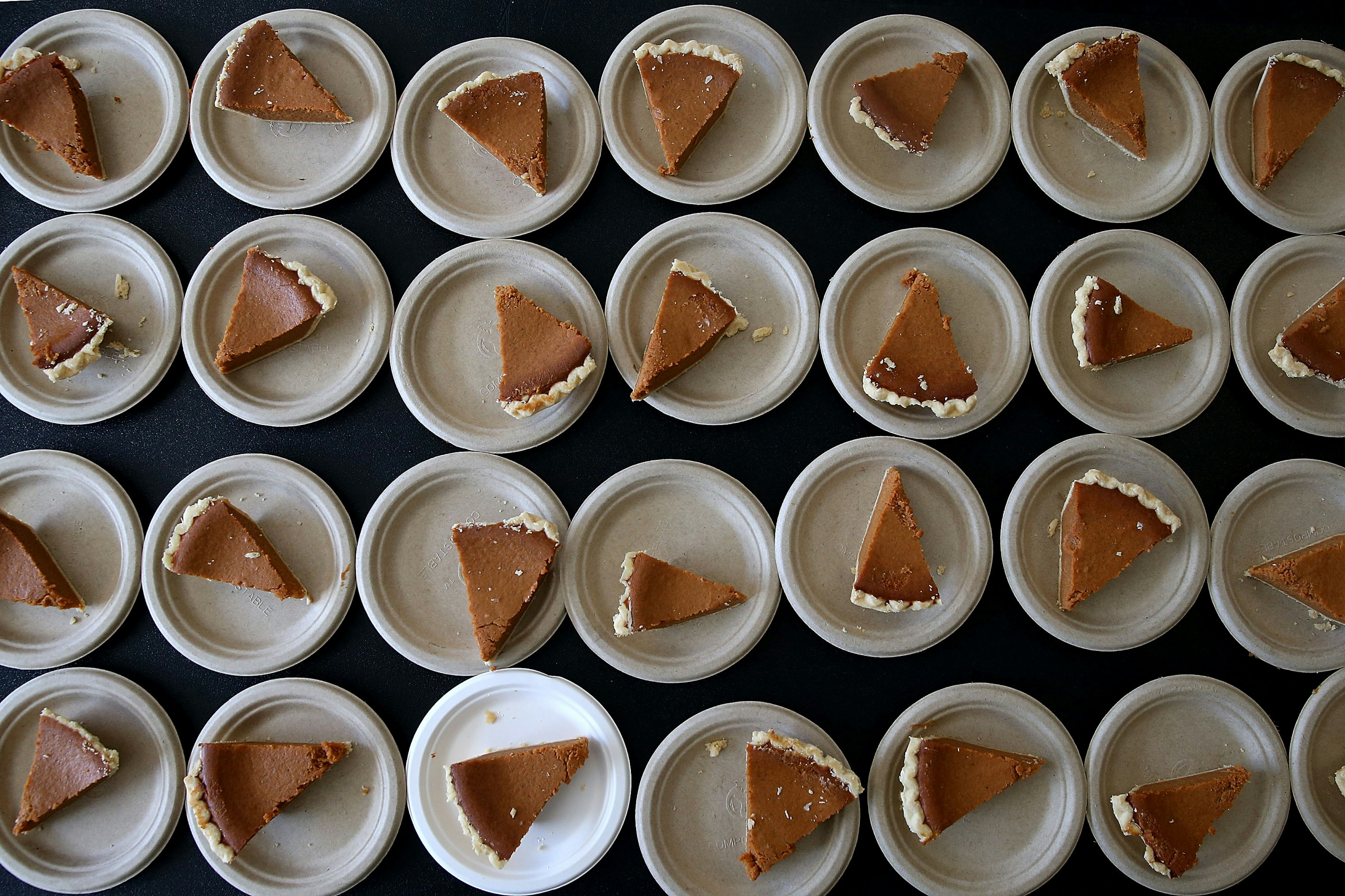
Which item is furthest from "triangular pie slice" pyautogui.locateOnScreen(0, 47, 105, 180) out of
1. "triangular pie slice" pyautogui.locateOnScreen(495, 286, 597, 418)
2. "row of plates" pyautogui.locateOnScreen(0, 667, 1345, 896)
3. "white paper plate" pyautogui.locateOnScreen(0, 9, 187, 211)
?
"row of plates" pyautogui.locateOnScreen(0, 667, 1345, 896)

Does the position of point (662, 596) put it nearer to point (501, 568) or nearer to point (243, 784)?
point (501, 568)

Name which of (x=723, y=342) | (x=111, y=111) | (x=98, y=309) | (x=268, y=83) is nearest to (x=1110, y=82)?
(x=723, y=342)

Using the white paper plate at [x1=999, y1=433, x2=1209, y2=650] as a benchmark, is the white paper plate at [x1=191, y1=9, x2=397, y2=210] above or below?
above

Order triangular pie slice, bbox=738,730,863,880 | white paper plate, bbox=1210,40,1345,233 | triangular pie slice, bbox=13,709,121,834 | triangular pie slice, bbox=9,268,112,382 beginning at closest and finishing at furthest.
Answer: triangular pie slice, bbox=738,730,863,880
triangular pie slice, bbox=13,709,121,834
triangular pie slice, bbox=9,268,112,382
white paper plate, bbox=1210,40,1345,233

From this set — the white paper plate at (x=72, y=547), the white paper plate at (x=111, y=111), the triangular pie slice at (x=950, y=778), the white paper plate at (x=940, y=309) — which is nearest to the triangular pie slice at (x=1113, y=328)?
the white paper plate at (x=940, y=309)

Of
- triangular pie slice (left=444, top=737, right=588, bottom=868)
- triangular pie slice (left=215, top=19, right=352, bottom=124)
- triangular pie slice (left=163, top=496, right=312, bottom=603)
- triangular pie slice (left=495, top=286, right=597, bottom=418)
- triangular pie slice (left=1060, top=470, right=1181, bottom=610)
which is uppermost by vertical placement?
triangular pie slice (left=215, top=19, right=352, bottom=124)

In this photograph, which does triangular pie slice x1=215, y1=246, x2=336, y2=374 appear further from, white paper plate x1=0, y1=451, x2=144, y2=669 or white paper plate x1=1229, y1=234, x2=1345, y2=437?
white paper plate x1=1229, y1=234, x2=1345, y2=437

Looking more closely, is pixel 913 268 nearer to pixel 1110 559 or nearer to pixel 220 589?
pixel 1110 559

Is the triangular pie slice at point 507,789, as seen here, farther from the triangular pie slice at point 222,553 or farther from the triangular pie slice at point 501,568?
the triangular pie slice at point 222,553
